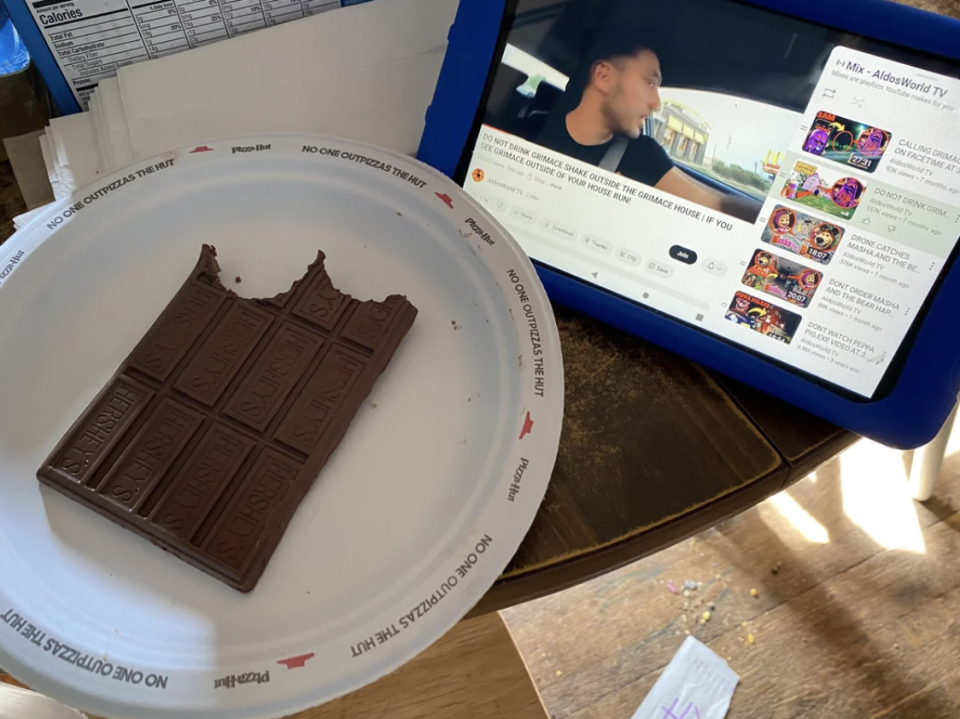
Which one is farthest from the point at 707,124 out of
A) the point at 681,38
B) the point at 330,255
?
the point at 330,255

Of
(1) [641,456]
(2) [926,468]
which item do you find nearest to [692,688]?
(2) [926,468]

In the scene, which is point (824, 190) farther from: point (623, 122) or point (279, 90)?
point (279, 90)

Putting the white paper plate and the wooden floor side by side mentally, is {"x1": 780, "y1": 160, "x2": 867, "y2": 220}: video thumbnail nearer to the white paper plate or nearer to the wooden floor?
the white paper plate

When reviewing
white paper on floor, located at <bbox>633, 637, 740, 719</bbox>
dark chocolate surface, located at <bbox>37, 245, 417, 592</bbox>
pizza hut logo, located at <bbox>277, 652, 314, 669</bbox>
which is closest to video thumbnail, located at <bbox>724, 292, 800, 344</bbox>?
dark chocolate surface, located at <bbox>37, 245, 417, 592</bbox>

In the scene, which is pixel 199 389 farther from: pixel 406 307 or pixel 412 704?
pixel 412 704

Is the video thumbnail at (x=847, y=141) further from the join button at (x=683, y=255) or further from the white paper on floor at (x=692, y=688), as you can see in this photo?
the white paper on floor at (x=692, y=688)
